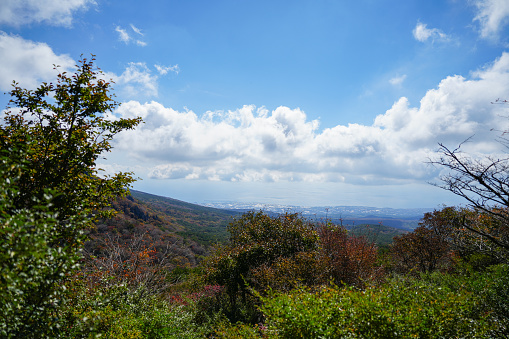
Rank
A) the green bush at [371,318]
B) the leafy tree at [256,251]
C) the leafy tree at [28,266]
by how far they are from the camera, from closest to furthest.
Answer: the leafy tree at [28,266] → the green bush at [371,318] → the leafy tree at [256,251]

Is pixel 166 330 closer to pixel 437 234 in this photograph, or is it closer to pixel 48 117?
pixel 48 117

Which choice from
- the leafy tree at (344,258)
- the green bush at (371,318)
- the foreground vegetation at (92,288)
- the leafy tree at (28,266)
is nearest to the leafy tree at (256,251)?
the leafy tree at (344,258)

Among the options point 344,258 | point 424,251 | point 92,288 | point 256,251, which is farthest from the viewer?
point 424,251

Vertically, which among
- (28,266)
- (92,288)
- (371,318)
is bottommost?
(92,288)

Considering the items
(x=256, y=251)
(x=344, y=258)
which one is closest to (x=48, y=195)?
(x=256, y=251)

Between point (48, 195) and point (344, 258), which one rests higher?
point (48, 195)

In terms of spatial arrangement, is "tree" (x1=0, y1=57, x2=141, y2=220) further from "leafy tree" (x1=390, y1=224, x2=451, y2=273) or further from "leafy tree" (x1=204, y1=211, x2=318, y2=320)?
"leafy tree" (x1=390, y1=224, x2=451, y2=273)

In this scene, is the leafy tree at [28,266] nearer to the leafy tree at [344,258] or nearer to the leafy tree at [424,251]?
the leafy tree at [344,258]

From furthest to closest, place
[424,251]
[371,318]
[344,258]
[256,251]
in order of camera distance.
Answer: [424,251], [256,251], [344,258], [371,318]

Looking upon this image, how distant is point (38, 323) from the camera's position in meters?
4.12

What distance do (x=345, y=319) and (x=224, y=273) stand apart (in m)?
10.7

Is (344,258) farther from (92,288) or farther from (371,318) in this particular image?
(92,288)

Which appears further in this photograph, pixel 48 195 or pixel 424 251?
pixel 424 251

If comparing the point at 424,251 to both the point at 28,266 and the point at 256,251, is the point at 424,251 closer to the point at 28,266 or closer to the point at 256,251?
the point at 256,251
